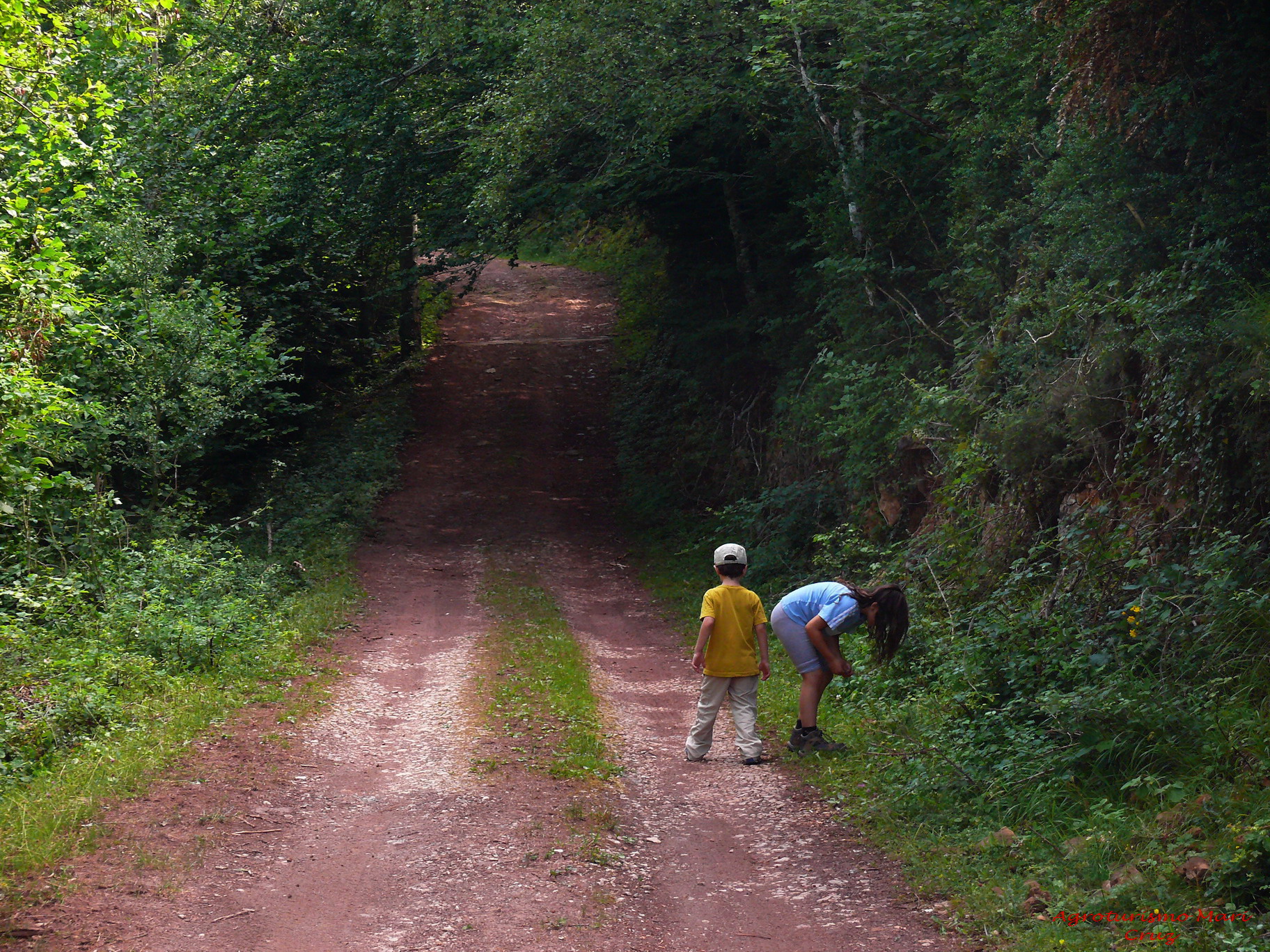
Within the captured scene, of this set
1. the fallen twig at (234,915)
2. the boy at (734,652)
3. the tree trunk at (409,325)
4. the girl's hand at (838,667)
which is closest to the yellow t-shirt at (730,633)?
the boy at (734,652)

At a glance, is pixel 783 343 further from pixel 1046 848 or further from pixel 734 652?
pixel 1046 848

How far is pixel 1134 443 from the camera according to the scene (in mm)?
7504

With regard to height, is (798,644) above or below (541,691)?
above

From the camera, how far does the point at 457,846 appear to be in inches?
235

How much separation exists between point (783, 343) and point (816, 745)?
10080 mm

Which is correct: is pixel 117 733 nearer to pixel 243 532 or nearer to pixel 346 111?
pixel 243 532

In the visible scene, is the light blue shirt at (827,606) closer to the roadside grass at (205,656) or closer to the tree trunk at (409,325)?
the roadside grass at (205,656)

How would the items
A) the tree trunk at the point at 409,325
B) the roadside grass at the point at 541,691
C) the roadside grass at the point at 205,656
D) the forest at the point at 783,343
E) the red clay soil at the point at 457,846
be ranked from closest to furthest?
the red clay soil at the point at 457,846, the roadside grass at the point at 205,656, the forest at the point at 783,343, the roadside grass at the point at 541,691, the tree trunk at the point at 409,325

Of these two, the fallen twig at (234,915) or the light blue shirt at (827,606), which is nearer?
the fallen twig at (234,915)

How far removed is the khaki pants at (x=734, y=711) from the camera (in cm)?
745

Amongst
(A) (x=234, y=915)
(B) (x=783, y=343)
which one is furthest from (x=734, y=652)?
(B) (x=783, y=343)

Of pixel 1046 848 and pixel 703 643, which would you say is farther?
pixel 703 643

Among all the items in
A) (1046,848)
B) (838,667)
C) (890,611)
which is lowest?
(1046,848)

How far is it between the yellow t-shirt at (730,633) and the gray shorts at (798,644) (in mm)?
216
